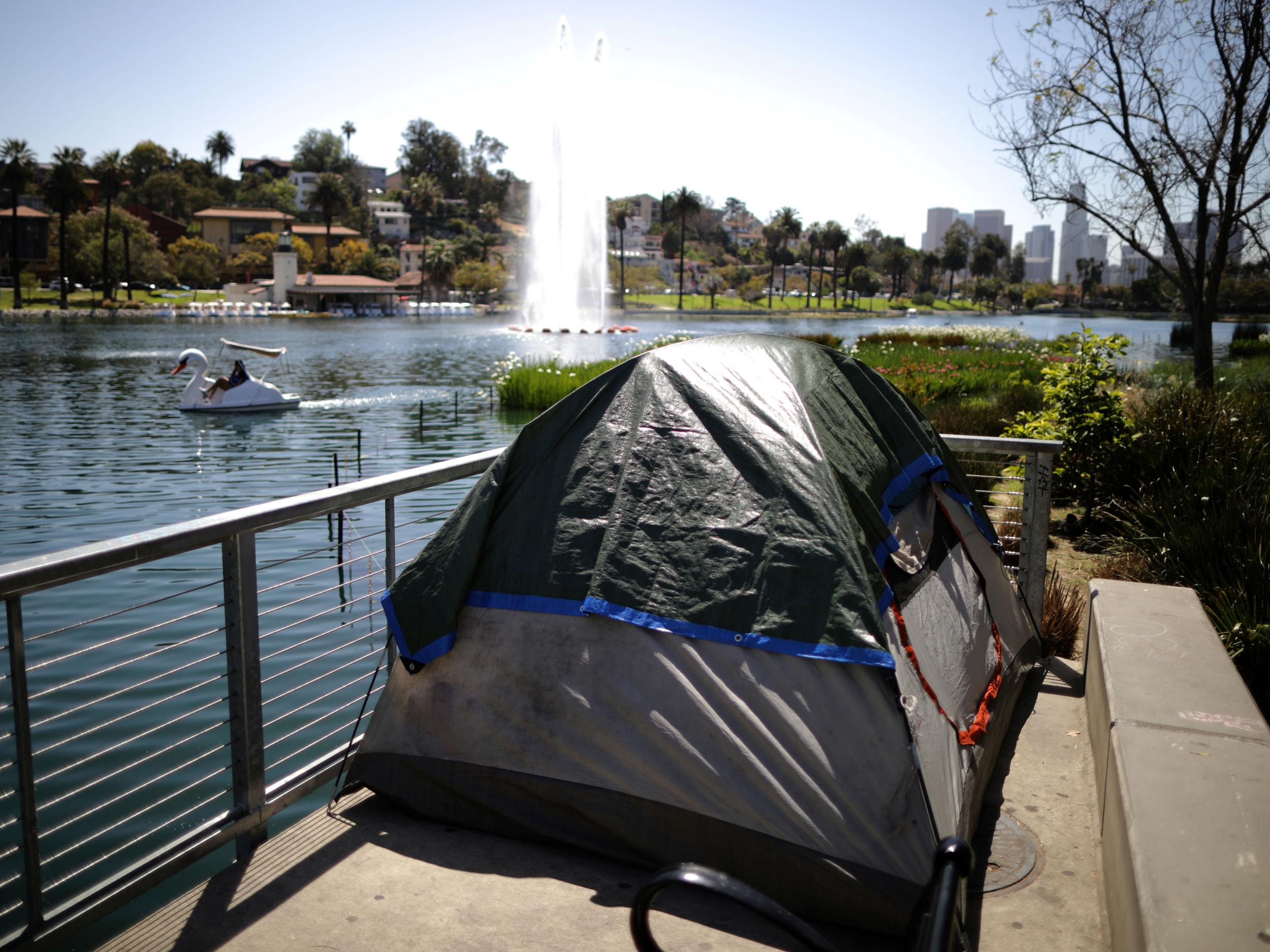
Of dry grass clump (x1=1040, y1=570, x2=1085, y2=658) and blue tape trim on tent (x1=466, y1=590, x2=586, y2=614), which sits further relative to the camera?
dry grass clump (x1=1040, y1=570, x2=1085, y2=658)

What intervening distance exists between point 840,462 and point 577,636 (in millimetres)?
1074

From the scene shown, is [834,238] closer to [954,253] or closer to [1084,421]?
[954,253]

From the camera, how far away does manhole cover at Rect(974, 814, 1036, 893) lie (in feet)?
10.2

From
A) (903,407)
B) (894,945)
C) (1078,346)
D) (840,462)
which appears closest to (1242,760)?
(894,945)

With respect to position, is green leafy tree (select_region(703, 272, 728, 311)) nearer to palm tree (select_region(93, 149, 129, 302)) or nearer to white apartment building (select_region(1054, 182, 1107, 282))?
palm tree (select_region(93, 149, 129, 302))

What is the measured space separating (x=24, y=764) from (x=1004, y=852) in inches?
116

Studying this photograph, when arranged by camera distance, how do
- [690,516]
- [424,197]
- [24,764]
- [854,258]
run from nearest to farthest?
[24,764] < [690,516] < [854,258] < [424,197]

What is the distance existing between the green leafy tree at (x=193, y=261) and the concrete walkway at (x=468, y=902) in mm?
102354

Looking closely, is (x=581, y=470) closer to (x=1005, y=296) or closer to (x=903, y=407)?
(x=903, y=407)

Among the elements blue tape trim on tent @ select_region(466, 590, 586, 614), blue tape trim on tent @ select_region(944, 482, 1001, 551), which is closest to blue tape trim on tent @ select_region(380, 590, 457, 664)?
blue tape trim on tent @ select_region(466, 590, 586, 614)

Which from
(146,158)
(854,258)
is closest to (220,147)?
(146,158)

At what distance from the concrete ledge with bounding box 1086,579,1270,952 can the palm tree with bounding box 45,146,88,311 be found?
3273 inches

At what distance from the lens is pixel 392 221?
13250 centimetres

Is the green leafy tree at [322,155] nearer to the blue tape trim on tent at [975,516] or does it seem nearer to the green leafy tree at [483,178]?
the green leafy tree at [483,178]
